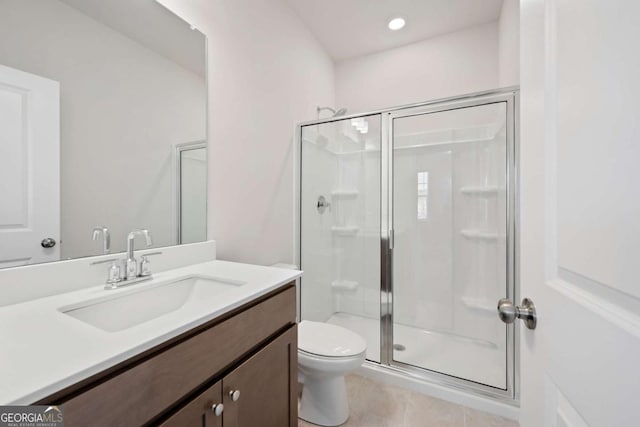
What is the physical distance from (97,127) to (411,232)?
2.12 m

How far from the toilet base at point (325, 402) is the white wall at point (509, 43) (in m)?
Result: 2.17

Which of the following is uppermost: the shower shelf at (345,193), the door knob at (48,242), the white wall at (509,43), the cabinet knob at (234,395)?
the white wall at (509,43)

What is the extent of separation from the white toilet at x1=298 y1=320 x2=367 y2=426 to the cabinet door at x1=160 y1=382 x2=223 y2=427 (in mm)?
689

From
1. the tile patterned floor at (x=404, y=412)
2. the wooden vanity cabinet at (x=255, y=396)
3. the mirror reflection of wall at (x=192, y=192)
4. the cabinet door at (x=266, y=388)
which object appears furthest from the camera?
the tile patterned floor at (x=404, y=412)

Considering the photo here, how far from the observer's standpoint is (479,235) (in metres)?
2.08

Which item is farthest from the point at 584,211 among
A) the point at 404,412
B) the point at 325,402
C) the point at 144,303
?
the point at 404,412

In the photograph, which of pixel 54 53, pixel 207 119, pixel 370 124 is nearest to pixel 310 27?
pixel 370 124

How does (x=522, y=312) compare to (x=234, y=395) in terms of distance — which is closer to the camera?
(x=522, y=312)

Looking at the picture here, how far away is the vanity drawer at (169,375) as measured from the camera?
0.48 m

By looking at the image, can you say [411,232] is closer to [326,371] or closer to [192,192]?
[326,371]

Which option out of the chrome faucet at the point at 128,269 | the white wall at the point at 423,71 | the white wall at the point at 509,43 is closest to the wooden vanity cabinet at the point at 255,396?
the chrome faucet at the point at 128,269

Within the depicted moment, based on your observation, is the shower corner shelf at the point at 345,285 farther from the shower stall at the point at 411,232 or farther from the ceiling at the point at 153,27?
the ceiling at the point at 153,27

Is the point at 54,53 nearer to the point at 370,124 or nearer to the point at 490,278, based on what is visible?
the point at 370,124

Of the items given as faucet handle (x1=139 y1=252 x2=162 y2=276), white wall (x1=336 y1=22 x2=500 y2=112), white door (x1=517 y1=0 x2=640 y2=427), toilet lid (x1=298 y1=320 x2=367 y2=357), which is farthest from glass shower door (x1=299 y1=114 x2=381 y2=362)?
white door (x1=517 y1=0 x2=640 y2=427)
